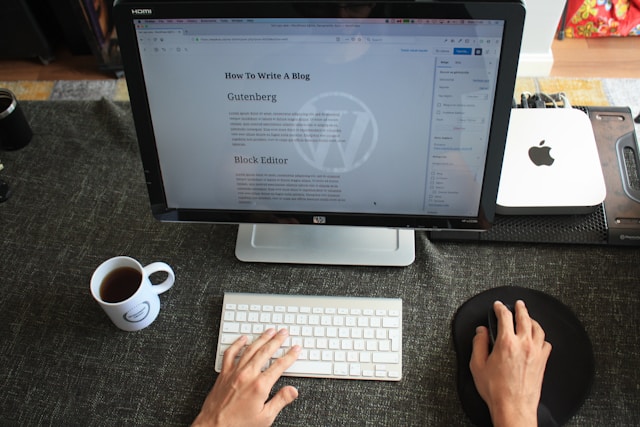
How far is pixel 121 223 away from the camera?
1061mm

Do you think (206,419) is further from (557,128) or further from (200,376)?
(557,128)

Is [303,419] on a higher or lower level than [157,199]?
lower

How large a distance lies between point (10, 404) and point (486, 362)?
27.4 inches

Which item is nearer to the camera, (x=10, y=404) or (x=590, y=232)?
(x=10, y=404)

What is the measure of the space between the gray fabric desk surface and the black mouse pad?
0.02 meters

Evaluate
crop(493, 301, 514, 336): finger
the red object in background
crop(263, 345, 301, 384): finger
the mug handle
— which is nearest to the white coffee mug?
the mug handle

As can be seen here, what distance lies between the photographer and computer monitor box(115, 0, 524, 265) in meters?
0.75

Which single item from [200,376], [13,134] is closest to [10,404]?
[200,376]

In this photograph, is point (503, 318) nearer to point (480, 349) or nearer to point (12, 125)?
point (480, 349)

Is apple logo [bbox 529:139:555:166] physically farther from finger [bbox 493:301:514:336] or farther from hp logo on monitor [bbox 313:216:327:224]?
hp logo on monitor [bbox 313:216:327:224]

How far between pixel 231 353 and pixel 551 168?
607 millimetres

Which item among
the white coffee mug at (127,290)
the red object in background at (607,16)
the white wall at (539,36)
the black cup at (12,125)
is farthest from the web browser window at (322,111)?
the red object in background at (607,16)

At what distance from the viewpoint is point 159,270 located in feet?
3.13

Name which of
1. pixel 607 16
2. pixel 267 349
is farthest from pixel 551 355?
pixel 607 16
